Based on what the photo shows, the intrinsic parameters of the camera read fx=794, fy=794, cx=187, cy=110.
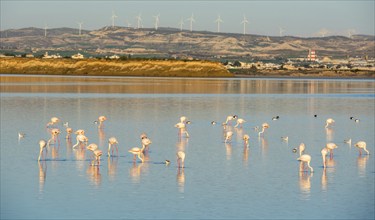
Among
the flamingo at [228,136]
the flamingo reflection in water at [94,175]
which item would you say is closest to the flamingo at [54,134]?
the flamingo reflection in water at [94,175]

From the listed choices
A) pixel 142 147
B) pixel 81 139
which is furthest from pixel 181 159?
pixel 81 139

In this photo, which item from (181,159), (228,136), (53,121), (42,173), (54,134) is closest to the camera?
(42,173)

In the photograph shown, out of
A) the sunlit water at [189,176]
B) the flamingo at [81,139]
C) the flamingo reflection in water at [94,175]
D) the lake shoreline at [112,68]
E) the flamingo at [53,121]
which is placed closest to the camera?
the sunlit water at [189,176]

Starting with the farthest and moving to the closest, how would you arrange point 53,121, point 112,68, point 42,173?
point 112,68 → point 53,121 → point 42,173

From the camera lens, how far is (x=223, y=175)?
22.6 metres

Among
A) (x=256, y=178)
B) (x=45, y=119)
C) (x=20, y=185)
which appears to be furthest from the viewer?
(x=45, y=119)

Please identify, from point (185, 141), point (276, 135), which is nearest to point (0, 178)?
point (185, 141)

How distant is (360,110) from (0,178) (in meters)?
35.3

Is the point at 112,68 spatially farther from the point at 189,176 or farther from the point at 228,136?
the point at 189,176

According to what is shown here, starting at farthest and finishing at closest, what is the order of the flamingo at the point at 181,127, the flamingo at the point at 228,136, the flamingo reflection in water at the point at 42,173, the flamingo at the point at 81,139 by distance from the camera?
1. the flamingo at the point at 181,127
2. the flamingo at the point at 228,136
3. the flamingo at the point at 81,139
4. the flamingo reflection in water at the point at 42,173

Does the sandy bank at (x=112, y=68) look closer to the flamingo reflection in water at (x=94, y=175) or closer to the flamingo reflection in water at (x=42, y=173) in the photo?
the flamingo reflection in water at (x=42, y=173)

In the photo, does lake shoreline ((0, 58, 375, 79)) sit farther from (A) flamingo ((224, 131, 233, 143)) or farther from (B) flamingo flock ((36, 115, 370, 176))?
(A) flamingo ((224, 131, 233, 143))

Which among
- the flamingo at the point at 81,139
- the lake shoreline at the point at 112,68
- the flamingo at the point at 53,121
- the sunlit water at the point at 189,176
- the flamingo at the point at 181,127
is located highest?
the lake shoreline at the point at 112,68

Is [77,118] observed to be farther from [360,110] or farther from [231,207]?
[231,207]
